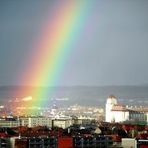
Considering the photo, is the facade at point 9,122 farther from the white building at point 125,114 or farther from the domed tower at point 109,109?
the domed tower at point 109,109

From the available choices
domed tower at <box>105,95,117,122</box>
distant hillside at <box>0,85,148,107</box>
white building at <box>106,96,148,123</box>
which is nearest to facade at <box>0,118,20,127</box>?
white building at <box>106,96,148,123</box>

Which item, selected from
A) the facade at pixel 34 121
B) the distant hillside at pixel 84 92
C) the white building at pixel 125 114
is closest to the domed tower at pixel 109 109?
the white building at pixel 125 114

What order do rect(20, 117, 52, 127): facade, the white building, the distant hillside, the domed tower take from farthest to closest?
the distant hillside, the domed tower, the white building, rect(20, 117, 52, 127): facade

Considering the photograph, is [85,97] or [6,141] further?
[85,97]

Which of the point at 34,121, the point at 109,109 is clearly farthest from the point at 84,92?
the point at 34,121

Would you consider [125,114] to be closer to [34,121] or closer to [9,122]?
[34,121]

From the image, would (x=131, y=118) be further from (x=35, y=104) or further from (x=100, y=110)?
(x=35, y=104)

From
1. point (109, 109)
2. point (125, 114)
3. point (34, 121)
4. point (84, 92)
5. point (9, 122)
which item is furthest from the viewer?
point (84, 92)

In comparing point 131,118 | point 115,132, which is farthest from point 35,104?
point 115,132

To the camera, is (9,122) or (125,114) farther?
(125,114)

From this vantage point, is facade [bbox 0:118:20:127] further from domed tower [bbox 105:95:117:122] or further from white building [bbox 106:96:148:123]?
domed tower [bbox 105:95:117:122]

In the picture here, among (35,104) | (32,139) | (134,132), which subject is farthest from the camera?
(35,104)
